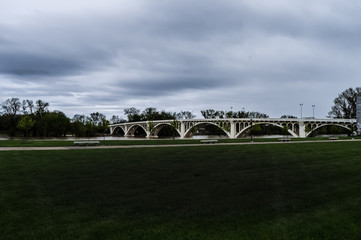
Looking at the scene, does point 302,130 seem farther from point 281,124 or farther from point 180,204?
point 180,204

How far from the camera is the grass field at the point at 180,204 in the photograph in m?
4.70

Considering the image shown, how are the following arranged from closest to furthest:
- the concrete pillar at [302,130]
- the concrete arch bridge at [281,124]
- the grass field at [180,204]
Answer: the grass field at [180,204] → the concrete arch bridge at [281,124] → the concrete pillar at [302,130]

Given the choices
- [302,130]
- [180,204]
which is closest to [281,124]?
[302,130]

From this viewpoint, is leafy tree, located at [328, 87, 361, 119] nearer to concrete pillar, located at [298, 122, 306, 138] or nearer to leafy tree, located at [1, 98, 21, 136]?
concrete pillar, located at [298, 122, 306, 138]

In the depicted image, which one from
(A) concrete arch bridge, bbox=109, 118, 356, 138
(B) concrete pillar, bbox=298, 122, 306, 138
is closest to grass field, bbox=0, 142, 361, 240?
(A) concrete arch bridge, bbox=109, 118, 356, 138

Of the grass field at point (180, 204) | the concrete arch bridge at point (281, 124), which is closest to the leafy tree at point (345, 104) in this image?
the concrete arch bridge at point (281, 124)

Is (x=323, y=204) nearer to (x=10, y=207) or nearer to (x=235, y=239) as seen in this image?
(x=235, y=239)

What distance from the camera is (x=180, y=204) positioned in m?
6.32

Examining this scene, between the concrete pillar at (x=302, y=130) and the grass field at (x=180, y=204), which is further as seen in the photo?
the concrete pillar at (x=302, y=130)

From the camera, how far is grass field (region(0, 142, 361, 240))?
4.70m

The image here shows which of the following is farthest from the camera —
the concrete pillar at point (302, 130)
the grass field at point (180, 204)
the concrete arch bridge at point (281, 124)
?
the concrete pillar at point (302, 130)

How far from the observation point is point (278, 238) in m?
4.42

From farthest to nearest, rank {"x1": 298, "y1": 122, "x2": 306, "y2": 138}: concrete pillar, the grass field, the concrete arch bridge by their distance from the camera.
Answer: {"x1": 298, "y1": 122, "x2": 306, "y2": 138}: concrete pillar
the concrete arch bridge
the grass field

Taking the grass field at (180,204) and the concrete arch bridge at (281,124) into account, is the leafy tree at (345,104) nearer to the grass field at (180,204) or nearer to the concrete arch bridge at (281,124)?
the concrete arch bridge at (281,124)
